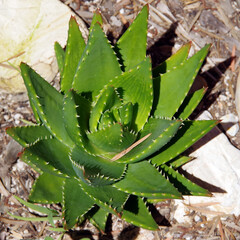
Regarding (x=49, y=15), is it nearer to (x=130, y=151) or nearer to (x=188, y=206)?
(x=130, y=151)

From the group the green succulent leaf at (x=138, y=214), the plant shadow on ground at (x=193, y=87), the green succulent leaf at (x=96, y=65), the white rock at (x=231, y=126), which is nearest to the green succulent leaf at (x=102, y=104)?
the green succulent leaf at (x=96, y=65)

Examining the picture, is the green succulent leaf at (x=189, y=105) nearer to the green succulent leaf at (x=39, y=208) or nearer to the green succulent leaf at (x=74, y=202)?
the green succulent leaf at (x=74, y=202)

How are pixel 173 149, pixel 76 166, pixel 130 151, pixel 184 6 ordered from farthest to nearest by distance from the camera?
pixel 184 6 → pixel 173 149 → pixel 130 151 → pixel 76 166

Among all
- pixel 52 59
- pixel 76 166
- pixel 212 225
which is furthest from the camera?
pixel 52 59

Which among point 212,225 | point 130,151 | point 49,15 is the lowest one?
point 212,225

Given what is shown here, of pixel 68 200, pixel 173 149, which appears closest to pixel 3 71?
pixel 68 200

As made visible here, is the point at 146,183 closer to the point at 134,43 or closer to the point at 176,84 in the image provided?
the point at 176,84
